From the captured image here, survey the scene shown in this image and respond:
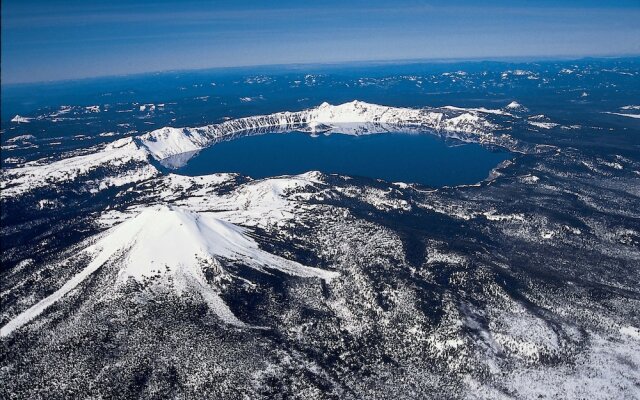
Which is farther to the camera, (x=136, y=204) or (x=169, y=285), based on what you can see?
(x=136, y=204)

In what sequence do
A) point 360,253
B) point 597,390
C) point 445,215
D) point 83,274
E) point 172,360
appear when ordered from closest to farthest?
1. point 597,390
2. point 172,360
3. point 83,274
4. point 360,253
5. point 445,215

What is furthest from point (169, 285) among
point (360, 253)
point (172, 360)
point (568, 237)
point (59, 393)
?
point (568, 237)

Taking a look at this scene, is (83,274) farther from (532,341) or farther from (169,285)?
(532,341)

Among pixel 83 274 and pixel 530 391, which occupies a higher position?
pixel 83 274

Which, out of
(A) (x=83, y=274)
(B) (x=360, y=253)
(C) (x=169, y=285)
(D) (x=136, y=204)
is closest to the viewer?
(C) (x=169, y=285)

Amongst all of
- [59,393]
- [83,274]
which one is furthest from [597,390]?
[83,274]

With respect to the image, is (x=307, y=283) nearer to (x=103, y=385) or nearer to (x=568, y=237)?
(x=103, y=385)
